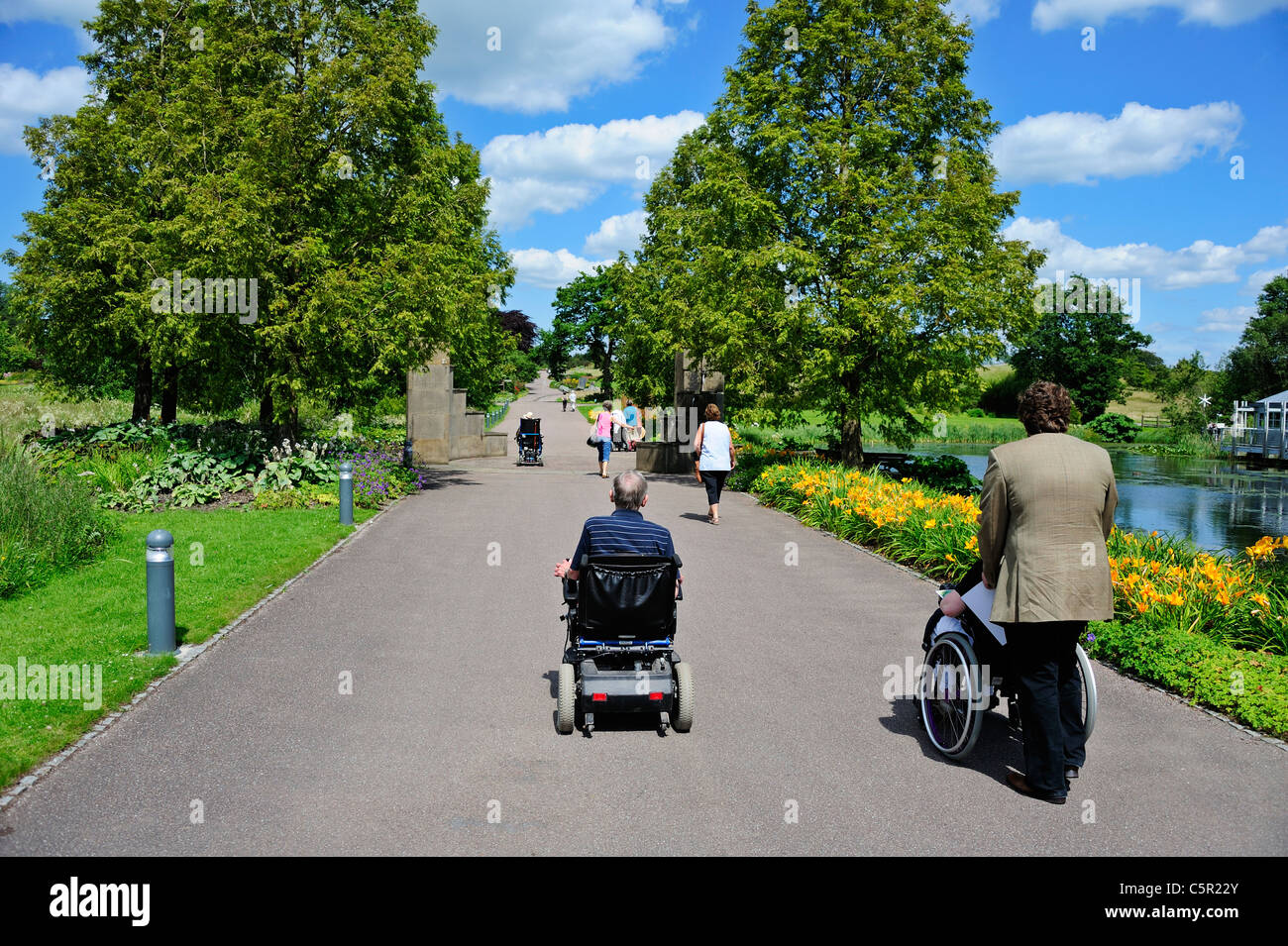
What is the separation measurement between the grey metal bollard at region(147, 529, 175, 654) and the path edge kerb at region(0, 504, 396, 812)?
17 cm

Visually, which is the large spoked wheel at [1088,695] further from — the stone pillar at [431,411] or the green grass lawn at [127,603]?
the stone pillar at [431,411]

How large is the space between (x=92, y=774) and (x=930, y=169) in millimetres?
19454

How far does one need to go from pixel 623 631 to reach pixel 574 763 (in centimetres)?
81

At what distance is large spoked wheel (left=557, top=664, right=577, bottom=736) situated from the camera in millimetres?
5234

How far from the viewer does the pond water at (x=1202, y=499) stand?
18.6m

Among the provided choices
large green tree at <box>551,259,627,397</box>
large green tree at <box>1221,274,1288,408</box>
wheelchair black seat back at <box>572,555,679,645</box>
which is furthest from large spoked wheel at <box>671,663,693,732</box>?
large green tree at <box>551,259,627,397</box>

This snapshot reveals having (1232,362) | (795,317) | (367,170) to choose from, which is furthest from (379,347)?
(1232,362)

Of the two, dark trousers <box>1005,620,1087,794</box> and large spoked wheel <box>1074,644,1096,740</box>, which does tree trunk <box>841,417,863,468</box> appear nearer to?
large spoked wheel <box>1074,644,1096,740</box>

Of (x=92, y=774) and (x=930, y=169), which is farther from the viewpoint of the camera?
(x=930, y=169)

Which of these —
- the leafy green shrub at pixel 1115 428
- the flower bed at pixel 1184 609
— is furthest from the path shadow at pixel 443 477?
the leafy green shrub at pixel 1115 428

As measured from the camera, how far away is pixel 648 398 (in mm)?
39844

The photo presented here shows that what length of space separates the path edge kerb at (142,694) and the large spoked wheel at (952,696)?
4697 mm
